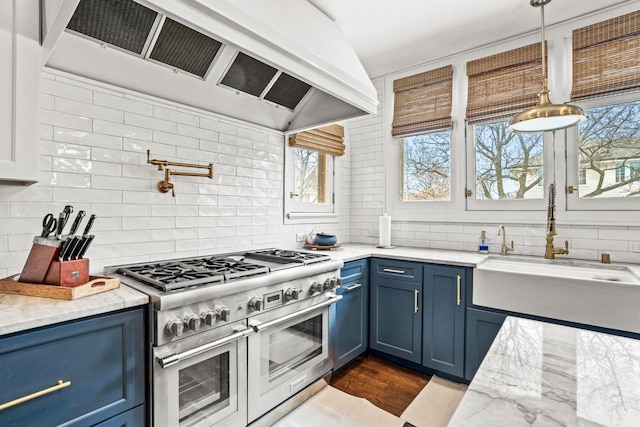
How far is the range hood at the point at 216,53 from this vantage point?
1.43m

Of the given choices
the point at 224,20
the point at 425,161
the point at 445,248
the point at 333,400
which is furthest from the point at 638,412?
the point at 425,161

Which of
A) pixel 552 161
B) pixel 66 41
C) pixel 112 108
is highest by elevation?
pixel 66 41

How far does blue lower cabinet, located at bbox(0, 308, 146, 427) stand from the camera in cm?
109

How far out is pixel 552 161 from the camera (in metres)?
2.57

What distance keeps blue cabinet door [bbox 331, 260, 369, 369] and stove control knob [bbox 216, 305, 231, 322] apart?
94 centimetres

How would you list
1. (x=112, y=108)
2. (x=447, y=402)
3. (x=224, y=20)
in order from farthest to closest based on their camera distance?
→ (x=447, y=402), (x=112, y=108), (x=224, y=20)

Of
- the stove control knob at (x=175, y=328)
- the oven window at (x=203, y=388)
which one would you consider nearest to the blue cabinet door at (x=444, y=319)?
the oven window at (x=203, y=388)

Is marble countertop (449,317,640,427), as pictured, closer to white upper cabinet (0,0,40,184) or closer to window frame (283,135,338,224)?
white upper cabinet (0,0,40,184)

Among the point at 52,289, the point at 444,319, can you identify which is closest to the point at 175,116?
the point at 52,289

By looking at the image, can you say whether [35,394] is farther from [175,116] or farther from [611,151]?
[611,151]

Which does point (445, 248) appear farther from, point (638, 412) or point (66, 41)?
point (66, 41)

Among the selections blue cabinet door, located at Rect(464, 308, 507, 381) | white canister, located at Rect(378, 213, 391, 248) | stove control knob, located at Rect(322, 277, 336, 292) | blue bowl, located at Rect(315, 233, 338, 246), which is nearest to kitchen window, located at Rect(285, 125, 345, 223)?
blue bowl, located at Rect(315, 233, 338, 246)

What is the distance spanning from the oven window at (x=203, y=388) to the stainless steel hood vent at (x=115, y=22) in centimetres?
168

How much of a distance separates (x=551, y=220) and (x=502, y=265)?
480mm
